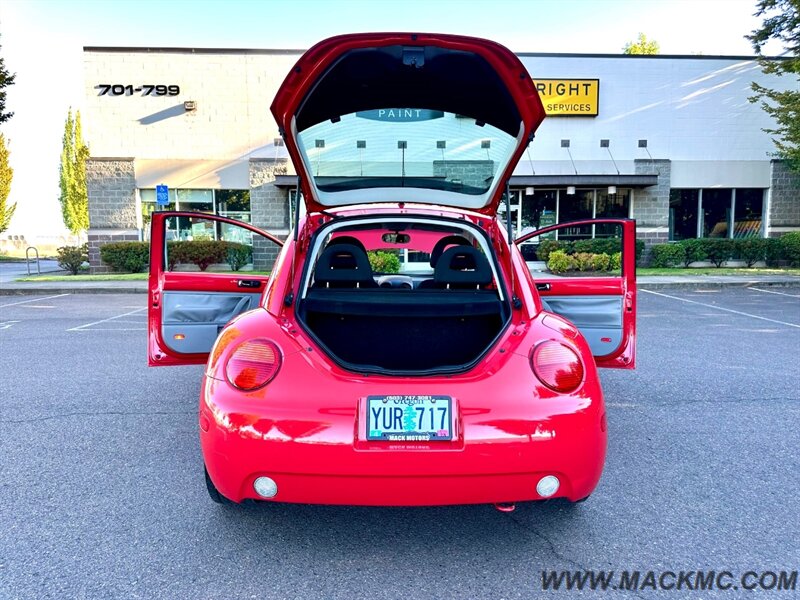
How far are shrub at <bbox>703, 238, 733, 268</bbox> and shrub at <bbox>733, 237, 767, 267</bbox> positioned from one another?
24cm

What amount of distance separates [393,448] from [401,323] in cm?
93

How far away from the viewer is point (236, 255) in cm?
1731

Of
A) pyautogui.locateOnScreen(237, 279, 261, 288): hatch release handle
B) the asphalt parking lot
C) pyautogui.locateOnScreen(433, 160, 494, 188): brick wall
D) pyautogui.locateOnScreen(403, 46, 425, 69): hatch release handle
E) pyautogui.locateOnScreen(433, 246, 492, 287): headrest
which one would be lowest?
the asphalt parking lot

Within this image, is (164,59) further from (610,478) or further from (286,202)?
(610,478)

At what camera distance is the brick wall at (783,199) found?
19.0 m

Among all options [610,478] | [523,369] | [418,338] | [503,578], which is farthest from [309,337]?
[610,478]

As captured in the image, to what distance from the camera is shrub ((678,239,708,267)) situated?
59.5 ft

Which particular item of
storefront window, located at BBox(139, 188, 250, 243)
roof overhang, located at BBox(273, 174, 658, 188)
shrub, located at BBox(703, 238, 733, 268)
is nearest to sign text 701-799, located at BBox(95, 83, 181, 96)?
storefront window, located at BBox(139, 188, 250, 243)

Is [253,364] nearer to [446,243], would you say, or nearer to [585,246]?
[446,243]

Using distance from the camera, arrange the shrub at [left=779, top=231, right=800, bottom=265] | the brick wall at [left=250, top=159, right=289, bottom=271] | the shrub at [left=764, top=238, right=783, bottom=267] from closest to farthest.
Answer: the shrub at [left=779, top=231, right=800, bottom=265]
the shrub at [left=764, top=238, right=783, bottom=267]
the brick wall at [left=250, top=159, right=289, bottom=271]

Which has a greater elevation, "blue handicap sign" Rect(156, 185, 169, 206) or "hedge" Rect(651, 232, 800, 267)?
"blue handicap sign" Rect(156, 185, 169, 206)

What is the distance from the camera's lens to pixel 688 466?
3273mm

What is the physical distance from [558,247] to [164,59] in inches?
580

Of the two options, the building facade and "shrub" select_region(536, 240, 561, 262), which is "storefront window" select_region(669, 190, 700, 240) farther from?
"shrub" select_region(536, 240, 561, 262)
